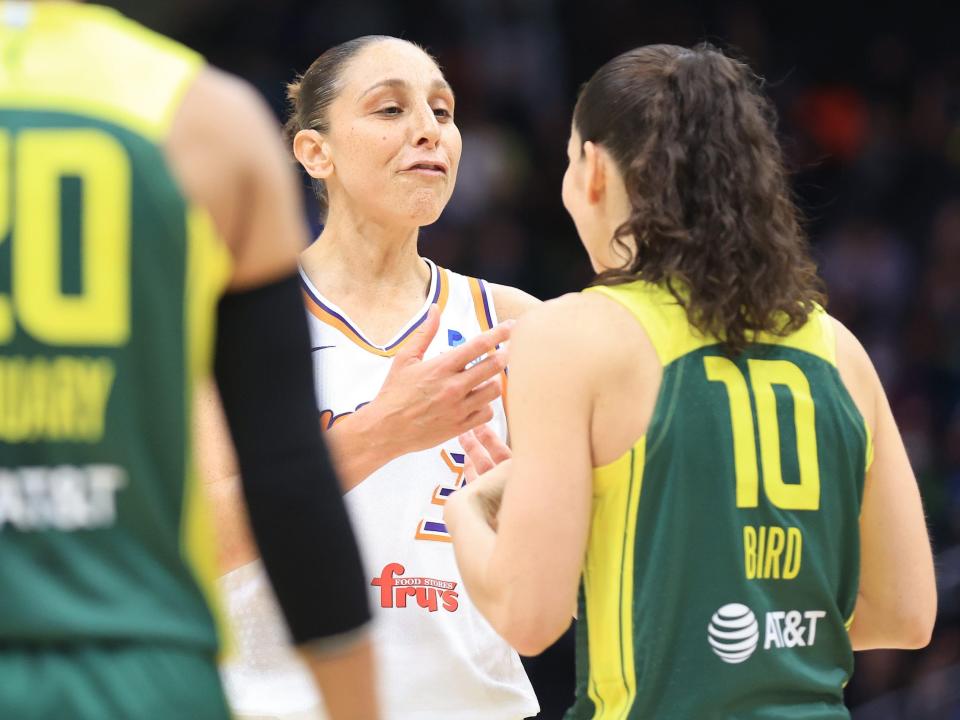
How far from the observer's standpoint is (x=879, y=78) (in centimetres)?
1120

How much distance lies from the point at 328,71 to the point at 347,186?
31 cm

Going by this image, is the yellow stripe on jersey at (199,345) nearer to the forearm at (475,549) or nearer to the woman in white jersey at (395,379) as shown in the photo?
the forearm at (475,549)

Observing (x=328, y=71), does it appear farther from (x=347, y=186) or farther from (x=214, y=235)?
(x=214, y=235)

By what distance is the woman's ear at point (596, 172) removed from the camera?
98.3 inches

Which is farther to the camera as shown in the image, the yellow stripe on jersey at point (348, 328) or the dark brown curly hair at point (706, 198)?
A: the yellow stripe on jersey at point (348, 328)

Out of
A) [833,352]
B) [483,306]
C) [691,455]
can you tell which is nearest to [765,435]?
[691,455]

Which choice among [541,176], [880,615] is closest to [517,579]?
[880,615]

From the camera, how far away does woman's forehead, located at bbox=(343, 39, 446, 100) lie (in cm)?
359

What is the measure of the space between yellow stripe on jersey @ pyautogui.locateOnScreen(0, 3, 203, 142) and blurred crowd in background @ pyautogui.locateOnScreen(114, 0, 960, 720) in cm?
777

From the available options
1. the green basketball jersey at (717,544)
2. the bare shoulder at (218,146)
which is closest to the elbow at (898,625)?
the green basketball jersey at (717,544)

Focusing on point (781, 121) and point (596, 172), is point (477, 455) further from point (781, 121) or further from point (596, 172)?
point (781, 121)

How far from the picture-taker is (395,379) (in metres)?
3.18

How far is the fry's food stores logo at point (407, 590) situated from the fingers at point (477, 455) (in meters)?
0.47

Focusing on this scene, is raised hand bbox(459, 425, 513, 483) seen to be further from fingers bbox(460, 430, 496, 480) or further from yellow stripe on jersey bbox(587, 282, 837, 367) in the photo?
yellow stripe on jersey bbox(587, 282, 837, 367)
